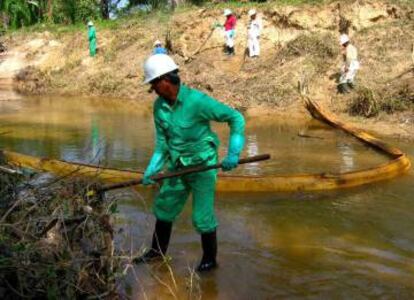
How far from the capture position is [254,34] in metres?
18.1

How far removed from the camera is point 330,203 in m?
7.34

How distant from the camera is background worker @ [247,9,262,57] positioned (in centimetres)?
1814

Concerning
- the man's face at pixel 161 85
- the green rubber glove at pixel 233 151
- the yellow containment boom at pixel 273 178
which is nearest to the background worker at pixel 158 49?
the yellow containment boom at pixel 273 178

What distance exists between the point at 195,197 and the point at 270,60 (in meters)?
13.5

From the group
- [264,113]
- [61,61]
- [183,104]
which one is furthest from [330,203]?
[61,61]

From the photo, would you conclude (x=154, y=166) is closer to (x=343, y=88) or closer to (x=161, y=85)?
(x=161, y=85)

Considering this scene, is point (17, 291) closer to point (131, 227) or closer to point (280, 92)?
point (131, 227)

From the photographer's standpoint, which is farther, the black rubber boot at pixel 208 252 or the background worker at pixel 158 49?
the background worker at pixel 158 49

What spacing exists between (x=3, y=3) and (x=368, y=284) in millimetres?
30131

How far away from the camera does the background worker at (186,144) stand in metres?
4.74

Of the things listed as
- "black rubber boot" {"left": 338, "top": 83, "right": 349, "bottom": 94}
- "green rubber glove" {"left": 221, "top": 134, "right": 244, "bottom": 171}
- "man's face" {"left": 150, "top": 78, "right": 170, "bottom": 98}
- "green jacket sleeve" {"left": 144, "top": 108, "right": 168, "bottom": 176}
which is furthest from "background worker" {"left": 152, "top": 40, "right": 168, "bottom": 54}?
"green rubber glove" {"left": 221, "top": 134, "right": 244, "bottom": 171}

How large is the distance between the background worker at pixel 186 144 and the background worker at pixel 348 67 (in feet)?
34.2

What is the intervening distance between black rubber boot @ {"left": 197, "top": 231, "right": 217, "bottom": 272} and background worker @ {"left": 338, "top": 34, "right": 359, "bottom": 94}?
1042 centimetres

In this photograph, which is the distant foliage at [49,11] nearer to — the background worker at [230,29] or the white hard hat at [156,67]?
the background worker at [230,29]
